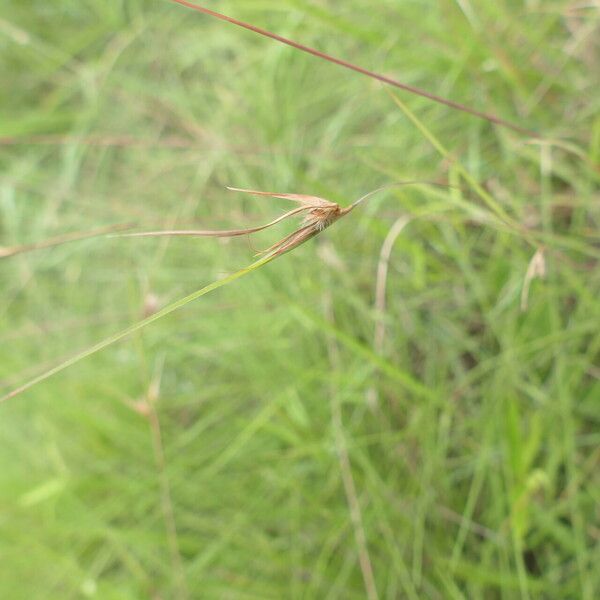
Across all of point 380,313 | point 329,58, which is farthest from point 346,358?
point 329,58

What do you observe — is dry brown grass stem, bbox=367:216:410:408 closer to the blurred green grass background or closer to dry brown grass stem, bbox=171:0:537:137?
the blurred green grass background

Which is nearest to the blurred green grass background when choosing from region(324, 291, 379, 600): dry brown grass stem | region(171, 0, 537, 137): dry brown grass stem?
region(324, 291, 379, 600): dry brown grass stem

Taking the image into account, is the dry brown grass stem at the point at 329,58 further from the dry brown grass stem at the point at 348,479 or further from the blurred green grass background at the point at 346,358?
the dry brown grass stem at the point at 348,479

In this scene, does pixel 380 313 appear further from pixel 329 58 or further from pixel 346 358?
pixel 329 58

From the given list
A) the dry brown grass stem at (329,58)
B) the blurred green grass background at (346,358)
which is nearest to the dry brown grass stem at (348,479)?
the blurred green grass background at (346,358)

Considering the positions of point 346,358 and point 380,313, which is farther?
point 346,358

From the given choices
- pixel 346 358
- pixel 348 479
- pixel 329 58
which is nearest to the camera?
pixel 329 58

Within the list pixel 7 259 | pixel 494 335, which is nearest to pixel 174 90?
pixel 7 259

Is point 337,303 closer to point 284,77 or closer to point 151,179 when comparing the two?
point 284,77

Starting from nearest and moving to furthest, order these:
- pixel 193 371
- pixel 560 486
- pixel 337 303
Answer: pixel 560 486 < pixel 337 303 < pixel 193 371
